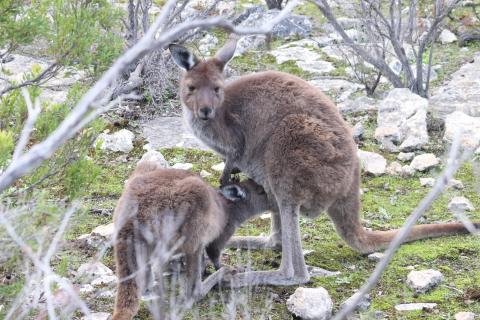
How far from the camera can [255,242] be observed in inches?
215

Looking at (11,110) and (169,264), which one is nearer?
(11,110)

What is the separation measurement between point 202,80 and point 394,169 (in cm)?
206

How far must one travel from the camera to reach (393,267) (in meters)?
5.05

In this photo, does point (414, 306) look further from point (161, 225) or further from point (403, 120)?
point (403, 120)

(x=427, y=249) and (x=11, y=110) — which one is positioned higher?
(x=11, y=110)

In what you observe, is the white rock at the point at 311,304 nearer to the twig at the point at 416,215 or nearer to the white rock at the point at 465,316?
the white rock at the point at 465,316

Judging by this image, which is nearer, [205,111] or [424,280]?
[424,280]

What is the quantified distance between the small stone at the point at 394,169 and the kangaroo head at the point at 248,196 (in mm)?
1624

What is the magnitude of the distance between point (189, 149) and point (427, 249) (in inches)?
100

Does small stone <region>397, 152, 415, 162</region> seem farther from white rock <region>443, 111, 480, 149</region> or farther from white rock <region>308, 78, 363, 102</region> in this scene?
white rock <region>308, 78, 363, 102</region>

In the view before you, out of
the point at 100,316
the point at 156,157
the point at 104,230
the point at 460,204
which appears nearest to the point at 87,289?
the point at 100,316

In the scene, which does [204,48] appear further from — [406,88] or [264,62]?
[406,88]

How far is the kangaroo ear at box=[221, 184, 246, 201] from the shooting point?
5.11m

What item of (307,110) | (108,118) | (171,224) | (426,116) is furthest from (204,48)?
(171,224)
